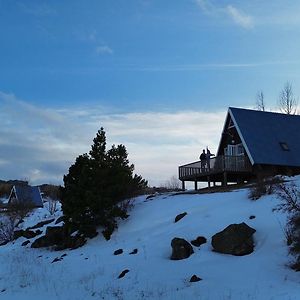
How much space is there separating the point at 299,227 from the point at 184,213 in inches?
415

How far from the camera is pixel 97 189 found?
26.8 metres

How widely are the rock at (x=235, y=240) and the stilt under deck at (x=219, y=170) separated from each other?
16.6 m

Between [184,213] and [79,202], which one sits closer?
[184,213]

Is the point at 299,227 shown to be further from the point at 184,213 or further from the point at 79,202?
the point at 79,202

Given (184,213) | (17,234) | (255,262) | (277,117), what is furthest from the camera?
(277,117)

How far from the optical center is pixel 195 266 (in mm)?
15422

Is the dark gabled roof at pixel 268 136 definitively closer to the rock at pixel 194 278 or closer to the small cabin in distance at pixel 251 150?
the small cabin in distance at pixel 251 150

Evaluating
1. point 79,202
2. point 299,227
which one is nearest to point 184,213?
point 79,202

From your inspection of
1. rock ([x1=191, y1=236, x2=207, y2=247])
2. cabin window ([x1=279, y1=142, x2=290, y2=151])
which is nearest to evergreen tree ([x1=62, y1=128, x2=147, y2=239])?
Answer: rock ([x1=191, y1=236, x2=207, y2=247])

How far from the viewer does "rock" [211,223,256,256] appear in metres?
15.8

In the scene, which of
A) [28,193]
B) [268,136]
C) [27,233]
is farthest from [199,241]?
[28,193]

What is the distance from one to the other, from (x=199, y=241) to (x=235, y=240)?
2240 millimetres

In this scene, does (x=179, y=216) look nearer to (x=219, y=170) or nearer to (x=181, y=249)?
(x=181, y=249)

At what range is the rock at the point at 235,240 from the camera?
52.0 ft
